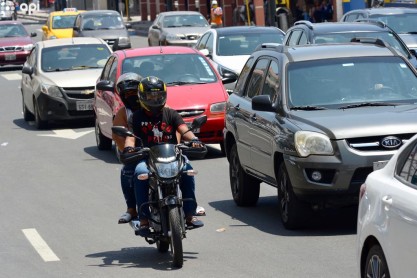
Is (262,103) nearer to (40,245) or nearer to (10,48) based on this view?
(40,245)

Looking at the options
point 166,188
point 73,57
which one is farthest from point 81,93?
point 166,188

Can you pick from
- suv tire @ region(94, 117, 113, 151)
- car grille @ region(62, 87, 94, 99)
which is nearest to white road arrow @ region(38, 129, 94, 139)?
car grille @ region(62, 87, 94, 99)

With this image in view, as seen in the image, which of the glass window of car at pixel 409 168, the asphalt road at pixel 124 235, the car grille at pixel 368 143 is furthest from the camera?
the car grille at pixel 368 143

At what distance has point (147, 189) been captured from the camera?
11008 millimetres

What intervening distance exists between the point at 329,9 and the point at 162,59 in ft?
86.2

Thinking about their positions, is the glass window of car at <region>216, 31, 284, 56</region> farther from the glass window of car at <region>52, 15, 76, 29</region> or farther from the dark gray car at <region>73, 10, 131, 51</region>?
the glass window of car at <region>52, 15, 76, 29</region>

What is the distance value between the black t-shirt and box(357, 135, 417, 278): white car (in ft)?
10.9

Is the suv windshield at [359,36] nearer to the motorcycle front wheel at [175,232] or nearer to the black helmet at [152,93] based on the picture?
the black helmet at [152,93]

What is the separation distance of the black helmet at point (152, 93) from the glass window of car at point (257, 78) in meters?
2.93

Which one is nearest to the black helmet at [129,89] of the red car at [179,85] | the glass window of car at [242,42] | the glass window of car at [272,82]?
the glass window of car at [272,82]

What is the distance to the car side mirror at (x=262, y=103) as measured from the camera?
1268 cm

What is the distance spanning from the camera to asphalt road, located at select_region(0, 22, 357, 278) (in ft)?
35.1

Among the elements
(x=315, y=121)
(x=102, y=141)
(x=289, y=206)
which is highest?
(x=315, y=121)

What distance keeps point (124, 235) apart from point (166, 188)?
2.23 metres
